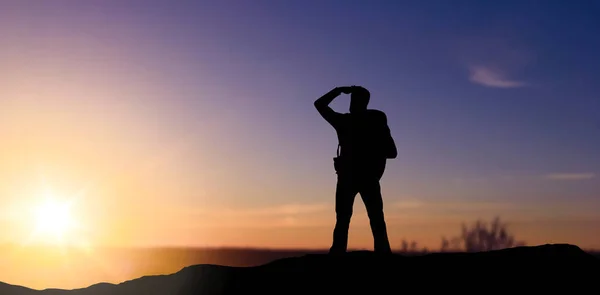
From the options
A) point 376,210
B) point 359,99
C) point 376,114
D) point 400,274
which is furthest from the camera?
point 376,210

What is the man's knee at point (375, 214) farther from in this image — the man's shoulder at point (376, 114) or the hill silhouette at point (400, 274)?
the man's shoulder at point (376, 114)

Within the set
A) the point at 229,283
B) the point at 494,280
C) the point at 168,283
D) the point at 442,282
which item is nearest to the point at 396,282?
the point at 442,282

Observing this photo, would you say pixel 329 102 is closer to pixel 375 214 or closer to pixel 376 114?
pixel 376 114

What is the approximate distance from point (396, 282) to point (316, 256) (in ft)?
6.84

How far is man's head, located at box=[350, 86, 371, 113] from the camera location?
13539mm

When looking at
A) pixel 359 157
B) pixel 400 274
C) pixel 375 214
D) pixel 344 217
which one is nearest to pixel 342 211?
pixel 344 217

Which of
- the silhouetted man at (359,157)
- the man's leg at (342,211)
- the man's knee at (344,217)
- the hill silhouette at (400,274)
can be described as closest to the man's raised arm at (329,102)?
the silhouetted man at (359,157)

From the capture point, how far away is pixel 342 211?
547 inches

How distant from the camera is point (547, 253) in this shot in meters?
14.0

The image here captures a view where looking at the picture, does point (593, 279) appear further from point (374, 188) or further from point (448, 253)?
point (374, 188)

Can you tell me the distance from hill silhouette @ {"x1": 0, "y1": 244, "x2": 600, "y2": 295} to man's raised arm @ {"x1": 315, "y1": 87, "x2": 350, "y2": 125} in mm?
2806

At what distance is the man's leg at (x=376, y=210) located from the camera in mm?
13812

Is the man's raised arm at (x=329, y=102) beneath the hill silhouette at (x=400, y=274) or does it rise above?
above

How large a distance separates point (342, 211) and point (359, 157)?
1.15 metres
